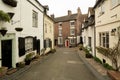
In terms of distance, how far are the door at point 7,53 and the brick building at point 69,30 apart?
36170 mm

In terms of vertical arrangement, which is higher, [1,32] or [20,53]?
[1,32]

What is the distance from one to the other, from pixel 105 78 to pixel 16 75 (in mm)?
5404

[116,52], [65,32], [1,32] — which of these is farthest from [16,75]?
[65,32]

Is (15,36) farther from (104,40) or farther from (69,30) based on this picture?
(69,30)

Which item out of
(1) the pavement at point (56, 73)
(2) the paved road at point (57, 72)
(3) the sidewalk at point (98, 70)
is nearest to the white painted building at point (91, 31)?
(3) the sidewalk at point (98, 70)

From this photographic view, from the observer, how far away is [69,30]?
48281mm

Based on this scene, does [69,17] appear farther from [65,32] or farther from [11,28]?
[11,28]

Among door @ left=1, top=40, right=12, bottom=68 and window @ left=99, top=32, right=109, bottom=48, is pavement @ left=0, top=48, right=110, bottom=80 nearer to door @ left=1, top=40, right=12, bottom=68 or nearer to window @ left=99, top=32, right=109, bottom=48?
door @ left=1, top=40, right=12, bottom=68

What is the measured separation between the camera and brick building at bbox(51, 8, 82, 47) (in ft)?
154

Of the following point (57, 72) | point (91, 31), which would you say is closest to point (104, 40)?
point (57, 72)

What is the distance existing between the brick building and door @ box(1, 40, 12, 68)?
36170 mm

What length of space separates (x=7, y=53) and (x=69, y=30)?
1502 inches

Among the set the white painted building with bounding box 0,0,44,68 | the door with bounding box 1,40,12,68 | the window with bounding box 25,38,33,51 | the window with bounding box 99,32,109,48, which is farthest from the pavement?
the window with bounding box 99,32,109,48

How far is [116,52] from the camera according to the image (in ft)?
33.6
